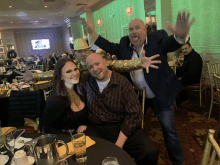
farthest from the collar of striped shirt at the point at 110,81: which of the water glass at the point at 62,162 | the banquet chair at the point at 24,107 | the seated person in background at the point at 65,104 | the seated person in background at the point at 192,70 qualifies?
the seated person in background at the point at 192,70

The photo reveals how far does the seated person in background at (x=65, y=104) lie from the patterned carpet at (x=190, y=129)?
1.05 metres

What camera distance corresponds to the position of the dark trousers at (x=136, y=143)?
1.24m

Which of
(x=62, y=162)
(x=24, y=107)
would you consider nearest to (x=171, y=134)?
(x=62, y=162)

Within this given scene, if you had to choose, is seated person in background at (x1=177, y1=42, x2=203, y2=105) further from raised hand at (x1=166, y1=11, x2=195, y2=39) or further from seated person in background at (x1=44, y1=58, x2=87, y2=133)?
seated person in background at (x1=44, y1=58, x2=87, y2=133)

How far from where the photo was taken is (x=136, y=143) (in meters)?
1.31

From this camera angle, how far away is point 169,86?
1.54m

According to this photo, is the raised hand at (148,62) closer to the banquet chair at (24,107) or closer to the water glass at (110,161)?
the water glass at (110,161)

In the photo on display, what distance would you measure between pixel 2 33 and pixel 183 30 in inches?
613

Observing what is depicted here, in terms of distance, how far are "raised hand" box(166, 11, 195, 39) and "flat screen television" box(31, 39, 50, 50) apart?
1553 centimetres

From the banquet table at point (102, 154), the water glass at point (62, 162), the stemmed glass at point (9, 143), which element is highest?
the stemmed glass at point (9, 143)

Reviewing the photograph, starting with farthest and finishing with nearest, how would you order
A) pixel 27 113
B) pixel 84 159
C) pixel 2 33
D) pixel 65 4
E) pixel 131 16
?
pixel 2 33
pixel 65 4
pixel 131 16
pixel 27 113
pixel 84 159

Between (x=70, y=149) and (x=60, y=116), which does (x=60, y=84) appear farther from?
(x=70, y=149)

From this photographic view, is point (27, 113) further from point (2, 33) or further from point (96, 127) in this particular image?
point (2, 33)

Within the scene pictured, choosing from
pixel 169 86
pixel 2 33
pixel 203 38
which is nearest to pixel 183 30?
pixel 169 86
